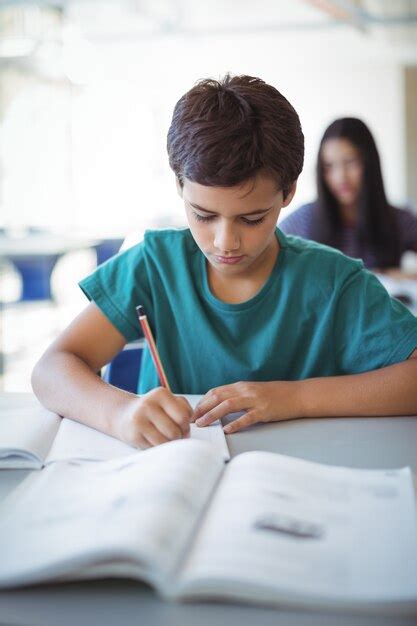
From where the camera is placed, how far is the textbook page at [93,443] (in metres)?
→ 0.92

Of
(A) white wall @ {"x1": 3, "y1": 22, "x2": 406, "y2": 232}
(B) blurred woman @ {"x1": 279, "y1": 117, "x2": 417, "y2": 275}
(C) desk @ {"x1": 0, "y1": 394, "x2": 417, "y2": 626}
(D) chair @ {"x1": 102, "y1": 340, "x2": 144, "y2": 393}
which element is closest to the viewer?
(C) desk @ {"x1": 0, "y1": 394, "x2": 417, "y2": 626}

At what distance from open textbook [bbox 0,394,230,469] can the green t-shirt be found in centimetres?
27

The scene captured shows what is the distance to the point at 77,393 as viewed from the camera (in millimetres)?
1091

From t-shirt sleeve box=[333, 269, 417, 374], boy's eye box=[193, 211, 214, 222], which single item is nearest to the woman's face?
t-shirt sleeve box=[333, 269, 417, 374]

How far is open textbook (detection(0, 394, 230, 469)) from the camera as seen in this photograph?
2.97 feet

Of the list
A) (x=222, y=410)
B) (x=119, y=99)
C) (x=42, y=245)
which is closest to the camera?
(x=222, y=410)

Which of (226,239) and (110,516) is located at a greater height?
(226,239)

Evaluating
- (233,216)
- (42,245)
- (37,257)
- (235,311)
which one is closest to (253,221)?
(233,216)

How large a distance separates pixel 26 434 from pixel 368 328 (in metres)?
0.56

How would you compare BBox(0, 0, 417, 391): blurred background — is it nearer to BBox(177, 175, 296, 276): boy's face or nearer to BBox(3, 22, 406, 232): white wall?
BBox(3, 22, 406, 232): white wall

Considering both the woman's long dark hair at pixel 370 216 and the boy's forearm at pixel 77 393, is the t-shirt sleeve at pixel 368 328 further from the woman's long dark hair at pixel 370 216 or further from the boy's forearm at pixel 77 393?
the woman's long dark hair at pixel 370 216

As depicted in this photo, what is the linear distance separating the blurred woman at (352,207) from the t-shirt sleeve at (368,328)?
5.27 feet

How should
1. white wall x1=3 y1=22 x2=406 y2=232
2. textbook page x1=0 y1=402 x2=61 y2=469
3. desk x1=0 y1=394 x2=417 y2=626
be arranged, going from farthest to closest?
1. white wall x1=3 y1=22 x2=406 y2=232
2. textbook page x1=0 y1=402 x2=61 y2=469
3. desk x1=0 y1=394 x2=417 y2=626

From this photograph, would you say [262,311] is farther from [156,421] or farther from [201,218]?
[156,421]
